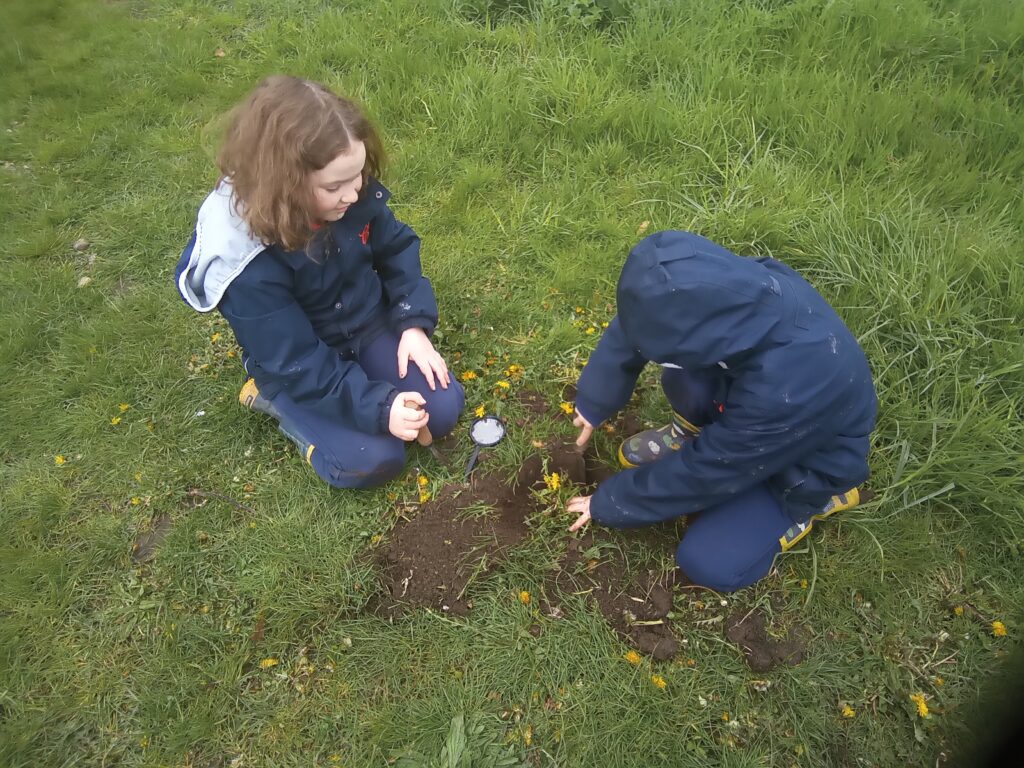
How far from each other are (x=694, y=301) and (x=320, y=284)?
127 centimetres

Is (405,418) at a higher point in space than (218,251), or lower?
lower

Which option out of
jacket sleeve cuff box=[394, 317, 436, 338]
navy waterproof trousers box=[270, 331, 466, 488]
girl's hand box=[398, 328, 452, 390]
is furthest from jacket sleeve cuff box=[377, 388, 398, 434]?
jacket sleeve cuff box=[394, 317, 436, 338]

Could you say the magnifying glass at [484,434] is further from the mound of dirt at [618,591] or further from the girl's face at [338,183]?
the girl's face at [338,183]

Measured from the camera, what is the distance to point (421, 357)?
2.35 meters

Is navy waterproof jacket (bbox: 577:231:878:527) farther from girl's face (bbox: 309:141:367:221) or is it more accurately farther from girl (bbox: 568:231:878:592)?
girl's face (bbox: 309:141:367:221)

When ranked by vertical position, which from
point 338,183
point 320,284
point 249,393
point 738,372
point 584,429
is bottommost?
point 249,393

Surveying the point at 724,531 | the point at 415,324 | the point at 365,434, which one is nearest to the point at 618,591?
the point at 724,531

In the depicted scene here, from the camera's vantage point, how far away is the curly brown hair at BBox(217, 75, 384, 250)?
170 centimetres

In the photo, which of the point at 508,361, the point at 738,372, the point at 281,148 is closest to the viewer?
the point at 738,372

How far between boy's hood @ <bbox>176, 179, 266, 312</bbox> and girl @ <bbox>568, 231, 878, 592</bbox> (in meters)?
1.10

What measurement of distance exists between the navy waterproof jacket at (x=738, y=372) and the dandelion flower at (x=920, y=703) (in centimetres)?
61

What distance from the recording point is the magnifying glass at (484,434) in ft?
7.81

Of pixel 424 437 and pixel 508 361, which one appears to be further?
pixel 508 361

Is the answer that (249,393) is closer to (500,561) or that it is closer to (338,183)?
(338,183)
